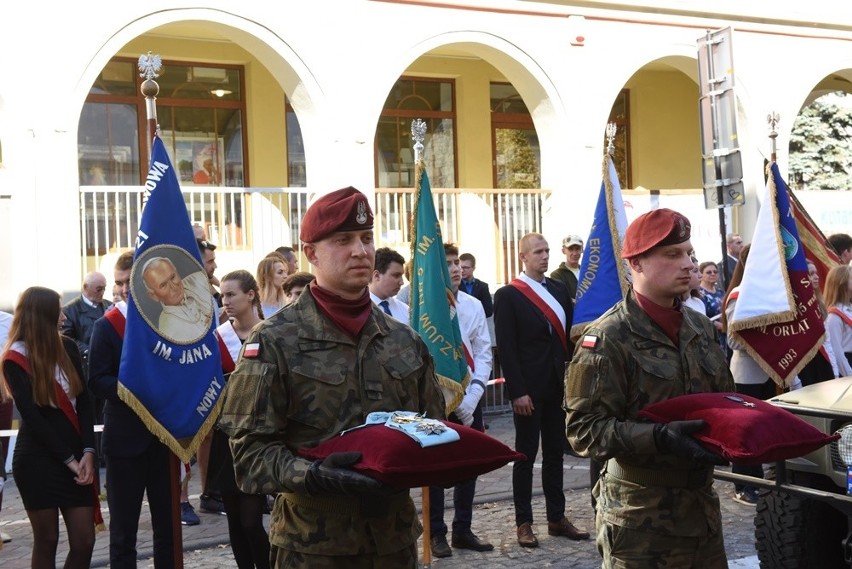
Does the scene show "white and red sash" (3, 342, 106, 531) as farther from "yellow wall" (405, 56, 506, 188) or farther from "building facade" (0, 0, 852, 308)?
"yellow wall" (405, 56, 506, 188)

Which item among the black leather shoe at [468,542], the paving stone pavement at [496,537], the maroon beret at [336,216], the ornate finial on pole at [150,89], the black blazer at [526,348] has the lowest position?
the paving stone pavement at [496,537]

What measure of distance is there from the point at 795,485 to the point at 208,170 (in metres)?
12.6

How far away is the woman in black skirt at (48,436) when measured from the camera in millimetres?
5820

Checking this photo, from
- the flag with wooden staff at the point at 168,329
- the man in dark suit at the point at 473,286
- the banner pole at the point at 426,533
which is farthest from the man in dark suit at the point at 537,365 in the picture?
the man in dark suit at the point at 473,286

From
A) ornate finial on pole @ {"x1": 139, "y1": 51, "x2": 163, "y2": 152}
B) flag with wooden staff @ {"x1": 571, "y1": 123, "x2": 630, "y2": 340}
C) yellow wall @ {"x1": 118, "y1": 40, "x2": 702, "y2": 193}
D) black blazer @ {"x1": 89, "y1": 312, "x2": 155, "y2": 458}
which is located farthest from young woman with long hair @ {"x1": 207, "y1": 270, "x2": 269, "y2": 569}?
yellow wall @ {"x1": 118, "y1": 40, "x2": 702, "y2": 193}

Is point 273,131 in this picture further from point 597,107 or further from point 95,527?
point 95,527

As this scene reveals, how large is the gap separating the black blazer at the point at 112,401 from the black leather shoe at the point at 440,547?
7.19 ft

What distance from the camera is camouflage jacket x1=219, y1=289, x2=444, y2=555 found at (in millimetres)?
3422

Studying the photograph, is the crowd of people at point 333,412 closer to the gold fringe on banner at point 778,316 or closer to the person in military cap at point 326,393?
the person in military cap at point 326,393

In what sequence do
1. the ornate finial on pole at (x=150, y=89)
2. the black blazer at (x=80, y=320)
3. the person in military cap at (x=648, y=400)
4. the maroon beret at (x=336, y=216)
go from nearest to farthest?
the maroon beret at (x=336, y=216) < the person in military cap at (x=648, y=400) < the ornate finial on pole at (x=150, y=89) < the black blazer at (x=80, y=320)

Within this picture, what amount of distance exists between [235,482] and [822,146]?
24888 mm

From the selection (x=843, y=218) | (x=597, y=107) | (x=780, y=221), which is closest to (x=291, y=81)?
(x=597, y=107)

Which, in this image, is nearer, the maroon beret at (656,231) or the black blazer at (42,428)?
the maroon beret at (656,231)

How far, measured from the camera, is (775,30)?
1809cm
